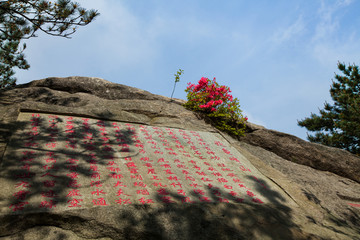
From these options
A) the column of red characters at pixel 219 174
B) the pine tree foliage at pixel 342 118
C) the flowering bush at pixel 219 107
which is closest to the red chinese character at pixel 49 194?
the column of red characters at pixel 219 174

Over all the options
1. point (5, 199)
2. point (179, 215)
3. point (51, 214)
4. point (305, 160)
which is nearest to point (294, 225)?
point (179, 215)

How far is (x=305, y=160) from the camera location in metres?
7.71

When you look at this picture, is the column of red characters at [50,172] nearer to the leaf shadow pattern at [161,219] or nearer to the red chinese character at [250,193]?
the leaf shadow pattern at [161,219]

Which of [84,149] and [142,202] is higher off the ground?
[84,149]

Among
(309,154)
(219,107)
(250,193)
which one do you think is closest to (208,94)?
(219,107)

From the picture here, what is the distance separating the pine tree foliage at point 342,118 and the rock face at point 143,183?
646 cm

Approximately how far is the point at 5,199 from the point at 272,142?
7.26 meters

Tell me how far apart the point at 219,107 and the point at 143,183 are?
5.36 meters

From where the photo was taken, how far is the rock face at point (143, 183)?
2.87 m

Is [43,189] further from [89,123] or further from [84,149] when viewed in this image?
[89,123]

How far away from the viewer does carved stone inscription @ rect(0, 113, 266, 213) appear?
308 cm

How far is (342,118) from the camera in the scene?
515 inches

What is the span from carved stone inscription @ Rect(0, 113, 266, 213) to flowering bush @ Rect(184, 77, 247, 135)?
2.49m

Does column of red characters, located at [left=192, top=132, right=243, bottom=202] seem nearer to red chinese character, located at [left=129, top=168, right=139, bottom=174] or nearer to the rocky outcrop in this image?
red chinese character, located at [left=129, top=168, right=139, bottom=174]
